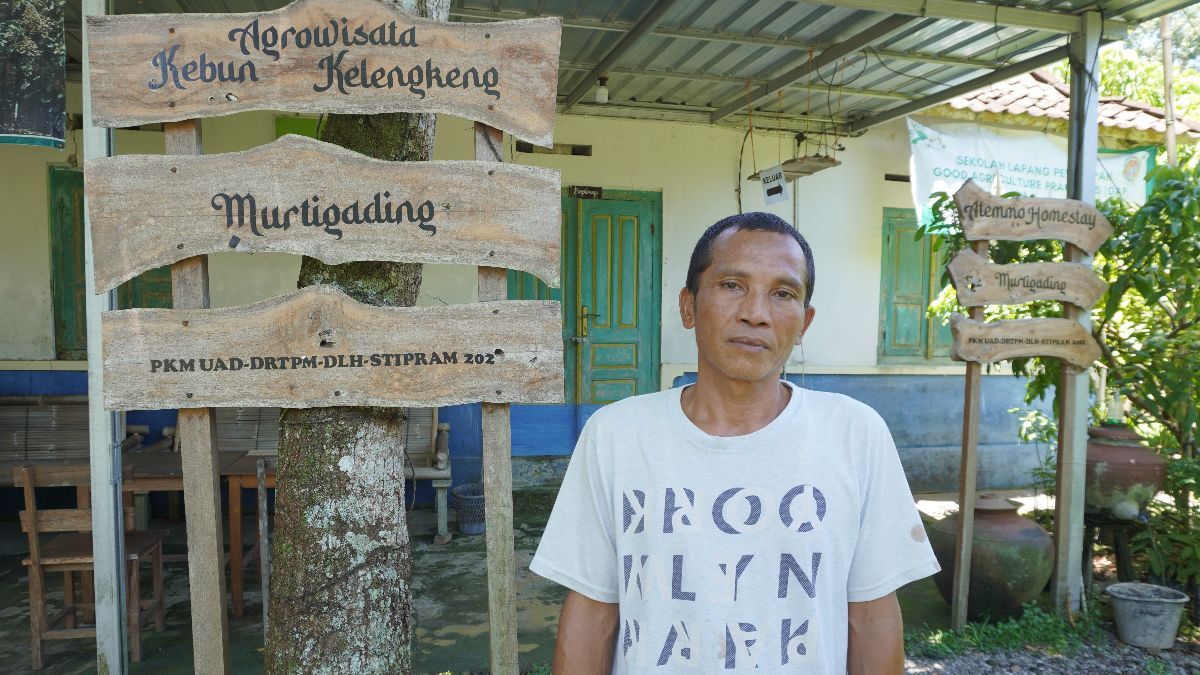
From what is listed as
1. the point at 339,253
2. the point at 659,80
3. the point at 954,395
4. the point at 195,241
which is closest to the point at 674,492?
the point at 339,253

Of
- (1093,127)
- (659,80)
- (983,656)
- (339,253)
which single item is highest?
(659,80)

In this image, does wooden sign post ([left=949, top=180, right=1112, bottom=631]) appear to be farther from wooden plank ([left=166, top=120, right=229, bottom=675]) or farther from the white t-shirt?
wooden plank ([left=166, top=120, right=229, bottom=675])

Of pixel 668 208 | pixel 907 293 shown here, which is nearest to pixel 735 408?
pixel 668 208

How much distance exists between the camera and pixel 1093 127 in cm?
438

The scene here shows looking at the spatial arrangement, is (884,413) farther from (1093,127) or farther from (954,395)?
(1093,127)

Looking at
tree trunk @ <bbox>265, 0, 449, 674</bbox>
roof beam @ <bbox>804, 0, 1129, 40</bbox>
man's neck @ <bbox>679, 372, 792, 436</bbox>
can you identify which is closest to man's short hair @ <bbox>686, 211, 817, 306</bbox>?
man's neck @ <bbox>679, 372, 792, 436</bbox>

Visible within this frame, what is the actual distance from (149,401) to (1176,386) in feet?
16.6

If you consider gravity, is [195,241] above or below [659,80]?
below

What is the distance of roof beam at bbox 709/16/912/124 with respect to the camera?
4.71m

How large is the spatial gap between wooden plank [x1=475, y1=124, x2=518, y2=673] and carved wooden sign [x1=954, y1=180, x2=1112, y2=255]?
2.94m

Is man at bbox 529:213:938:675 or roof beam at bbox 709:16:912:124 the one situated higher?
roof beam at bbox 709:16:912:124

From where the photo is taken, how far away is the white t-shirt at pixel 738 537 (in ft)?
4.46

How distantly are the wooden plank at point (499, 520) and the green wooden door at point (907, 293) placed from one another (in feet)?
20.0

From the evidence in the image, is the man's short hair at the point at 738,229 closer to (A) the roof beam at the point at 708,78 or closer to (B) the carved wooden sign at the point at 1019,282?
(B) the carved wooden sign at the point at 1019,282
